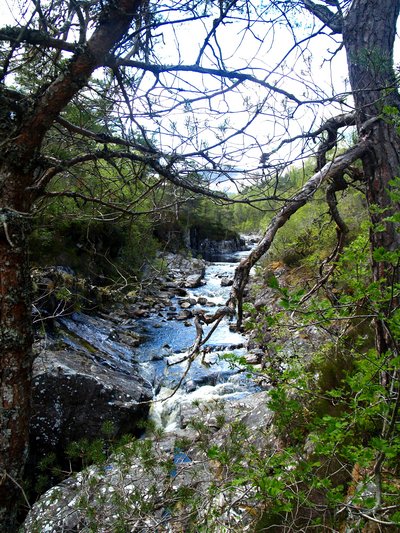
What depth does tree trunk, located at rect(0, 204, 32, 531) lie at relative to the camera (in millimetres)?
1851

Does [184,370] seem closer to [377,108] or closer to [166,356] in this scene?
[166,356]

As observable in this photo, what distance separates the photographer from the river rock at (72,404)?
4.93 metres

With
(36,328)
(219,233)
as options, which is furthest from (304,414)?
(219,233)

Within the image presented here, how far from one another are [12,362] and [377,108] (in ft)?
9.50

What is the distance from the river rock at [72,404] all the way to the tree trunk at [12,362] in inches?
127

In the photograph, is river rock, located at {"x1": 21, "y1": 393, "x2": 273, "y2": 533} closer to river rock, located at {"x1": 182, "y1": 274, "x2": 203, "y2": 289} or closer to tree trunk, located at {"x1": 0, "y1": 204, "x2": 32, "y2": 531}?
tree trunk, located at {"x1": 0, "y1": 204, "x2": 32, "y2": 531}

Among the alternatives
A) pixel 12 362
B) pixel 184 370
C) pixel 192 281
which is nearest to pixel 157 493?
pixel 12 362

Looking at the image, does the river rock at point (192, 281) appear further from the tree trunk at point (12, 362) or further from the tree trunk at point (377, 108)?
the tree trunk at point (12, 362)

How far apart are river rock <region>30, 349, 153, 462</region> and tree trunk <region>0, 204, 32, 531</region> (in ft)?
10.6

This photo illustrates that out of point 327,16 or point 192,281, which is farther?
point 192,281

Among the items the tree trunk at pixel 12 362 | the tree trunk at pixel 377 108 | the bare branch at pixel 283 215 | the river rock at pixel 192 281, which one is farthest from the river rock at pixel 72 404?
the river rock at pixel 192 281

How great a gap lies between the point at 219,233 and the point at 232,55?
91.1 feet

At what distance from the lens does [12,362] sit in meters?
1.92

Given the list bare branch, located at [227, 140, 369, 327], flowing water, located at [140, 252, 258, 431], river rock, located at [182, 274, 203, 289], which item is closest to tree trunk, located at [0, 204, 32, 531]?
bare branch, located at [227, 140, 369, 327]
